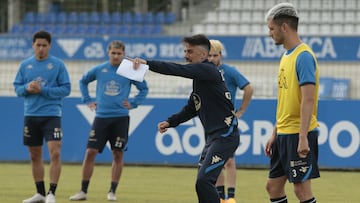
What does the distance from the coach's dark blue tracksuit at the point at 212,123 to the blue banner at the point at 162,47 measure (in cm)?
1373

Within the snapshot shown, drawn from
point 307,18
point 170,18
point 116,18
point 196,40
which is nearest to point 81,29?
point 116,18

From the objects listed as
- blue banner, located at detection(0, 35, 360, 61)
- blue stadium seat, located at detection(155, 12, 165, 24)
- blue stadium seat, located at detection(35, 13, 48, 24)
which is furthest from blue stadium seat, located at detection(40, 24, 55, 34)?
blue banner, located at detection(0, 35, 360, 61)

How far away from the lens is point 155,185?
13977mm

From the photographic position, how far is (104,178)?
15133 millimetres

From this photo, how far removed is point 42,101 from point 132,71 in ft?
13.5

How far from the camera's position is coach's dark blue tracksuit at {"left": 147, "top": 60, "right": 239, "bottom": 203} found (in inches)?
328

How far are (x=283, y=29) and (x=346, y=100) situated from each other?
9.12m

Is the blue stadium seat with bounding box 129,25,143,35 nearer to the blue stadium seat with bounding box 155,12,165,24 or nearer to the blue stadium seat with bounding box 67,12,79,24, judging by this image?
the blue stadium seat with bounding box 155,12,165,24

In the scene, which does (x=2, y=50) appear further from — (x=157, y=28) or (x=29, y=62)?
(x=29, y=62)

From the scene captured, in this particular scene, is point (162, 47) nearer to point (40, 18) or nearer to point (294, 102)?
point (40, 18)

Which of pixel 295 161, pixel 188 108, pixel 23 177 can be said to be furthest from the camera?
pixel 23 177

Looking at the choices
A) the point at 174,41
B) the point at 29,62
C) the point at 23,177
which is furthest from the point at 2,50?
the point at 29,62

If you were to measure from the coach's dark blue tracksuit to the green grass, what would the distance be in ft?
10.5

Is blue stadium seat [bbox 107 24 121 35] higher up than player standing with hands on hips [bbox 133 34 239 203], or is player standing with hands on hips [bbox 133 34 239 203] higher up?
blue stadium seat [bbox 107 24 121 35]
